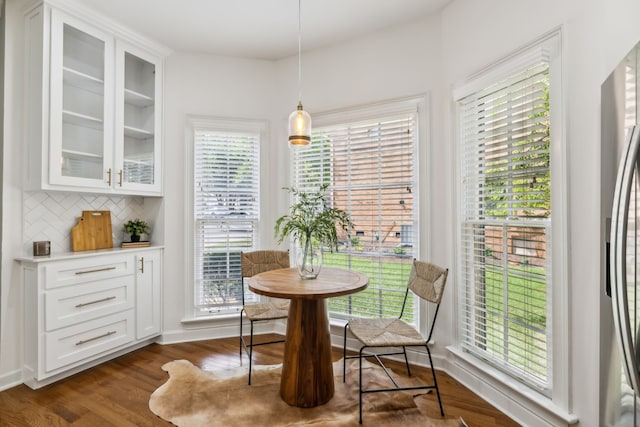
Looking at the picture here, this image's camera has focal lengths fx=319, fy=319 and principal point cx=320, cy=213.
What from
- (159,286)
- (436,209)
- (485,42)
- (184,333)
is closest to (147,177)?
(159,286)

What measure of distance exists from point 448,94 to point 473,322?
178 centimetres

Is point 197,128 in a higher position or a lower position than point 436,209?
higher

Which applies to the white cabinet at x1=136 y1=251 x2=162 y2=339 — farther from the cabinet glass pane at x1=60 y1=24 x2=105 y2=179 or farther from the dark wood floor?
the cabinet glass pane at x1=60 y1=24 x2=105 y2=179

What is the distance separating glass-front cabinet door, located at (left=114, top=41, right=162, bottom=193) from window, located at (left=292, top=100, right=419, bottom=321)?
1.58 metres

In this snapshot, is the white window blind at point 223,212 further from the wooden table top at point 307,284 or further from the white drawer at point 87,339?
the wooden table top at point 307,284

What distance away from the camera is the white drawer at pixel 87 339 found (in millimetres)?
2369

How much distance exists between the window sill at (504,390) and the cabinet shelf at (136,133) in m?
3.33

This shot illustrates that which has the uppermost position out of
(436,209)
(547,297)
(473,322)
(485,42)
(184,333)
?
(485,42)

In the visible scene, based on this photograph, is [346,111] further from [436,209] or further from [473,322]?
[473,322]

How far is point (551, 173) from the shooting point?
1808 mm

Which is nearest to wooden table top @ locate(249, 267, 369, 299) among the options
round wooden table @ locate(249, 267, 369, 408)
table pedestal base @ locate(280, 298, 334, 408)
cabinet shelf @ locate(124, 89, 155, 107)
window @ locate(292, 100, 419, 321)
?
round wooden table @ locate(249, 267, 369, 408)

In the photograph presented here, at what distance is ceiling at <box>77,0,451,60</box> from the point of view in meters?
2.56

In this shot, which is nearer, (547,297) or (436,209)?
(547,297)

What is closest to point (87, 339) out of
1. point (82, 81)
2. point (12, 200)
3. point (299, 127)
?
point (12, 200)
